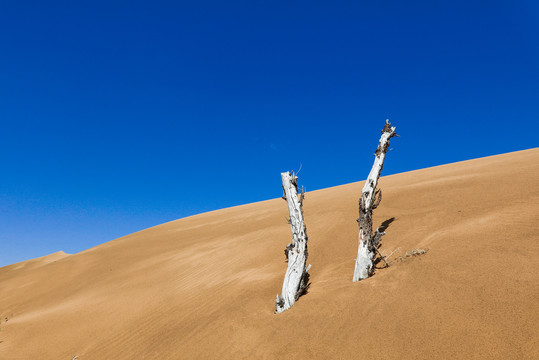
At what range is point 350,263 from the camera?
576cm

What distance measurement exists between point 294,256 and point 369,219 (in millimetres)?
1543

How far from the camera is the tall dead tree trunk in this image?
473 centimetres

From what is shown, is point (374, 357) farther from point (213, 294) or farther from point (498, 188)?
point (498, 188)

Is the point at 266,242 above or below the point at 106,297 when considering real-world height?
above

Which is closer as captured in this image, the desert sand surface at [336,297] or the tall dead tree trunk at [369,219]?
the desert sand surface at [336,297]

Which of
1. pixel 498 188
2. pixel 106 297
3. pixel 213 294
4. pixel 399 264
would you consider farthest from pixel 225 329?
pixel 498 188

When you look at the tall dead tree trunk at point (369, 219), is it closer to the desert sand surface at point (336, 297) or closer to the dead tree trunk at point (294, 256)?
the desert sand surface at point (336, 297)

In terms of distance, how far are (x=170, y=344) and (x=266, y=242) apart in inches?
175

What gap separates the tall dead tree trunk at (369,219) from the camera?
4734 millimetres

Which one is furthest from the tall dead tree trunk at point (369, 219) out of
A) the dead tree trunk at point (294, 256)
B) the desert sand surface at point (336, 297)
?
the dead tree trunk at point (294, 256)

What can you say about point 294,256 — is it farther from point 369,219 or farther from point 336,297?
point 369,219

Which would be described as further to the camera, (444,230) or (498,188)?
(498,188)

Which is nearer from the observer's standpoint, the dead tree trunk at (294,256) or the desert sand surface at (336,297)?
Answer: the desert sand surface at (336,297)

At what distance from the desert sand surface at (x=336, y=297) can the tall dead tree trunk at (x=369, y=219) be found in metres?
0.27
